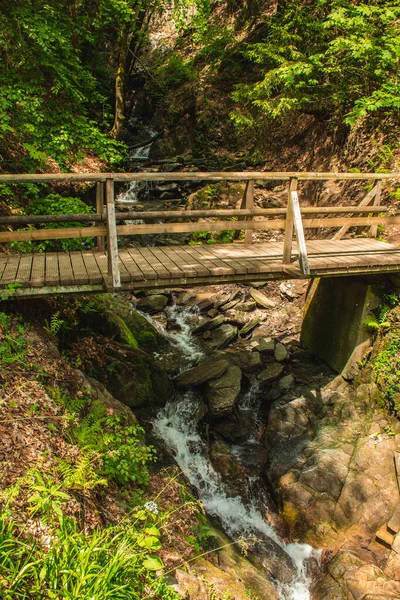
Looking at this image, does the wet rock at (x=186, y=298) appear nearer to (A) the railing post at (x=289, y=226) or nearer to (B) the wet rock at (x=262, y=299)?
(B) the wet rock at (x=262, y=299)

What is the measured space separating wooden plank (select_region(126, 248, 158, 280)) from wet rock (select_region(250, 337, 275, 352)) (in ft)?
12.2

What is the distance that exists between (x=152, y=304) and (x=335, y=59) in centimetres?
785

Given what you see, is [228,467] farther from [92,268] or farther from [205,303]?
[205,303]

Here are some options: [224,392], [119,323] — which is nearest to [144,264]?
[119,323]

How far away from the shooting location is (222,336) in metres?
9.73

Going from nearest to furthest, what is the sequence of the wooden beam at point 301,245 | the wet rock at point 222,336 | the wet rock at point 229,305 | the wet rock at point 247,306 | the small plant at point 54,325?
the small plant at point 54,325
the wooden beam at point 301,245
the wet rock at point 222,336
the wet rock at point 247,306
the wet rock at point 229,305

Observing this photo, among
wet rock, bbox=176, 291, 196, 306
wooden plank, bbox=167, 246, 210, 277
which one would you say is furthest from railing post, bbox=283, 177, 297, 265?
wet rock, bbox=176, 291, 196, 306

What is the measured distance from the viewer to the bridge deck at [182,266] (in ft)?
17.7

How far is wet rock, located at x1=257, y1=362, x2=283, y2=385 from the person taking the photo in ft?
27.8

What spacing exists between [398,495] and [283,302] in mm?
5553

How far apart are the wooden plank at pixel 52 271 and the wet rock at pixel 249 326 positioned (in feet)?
16.4

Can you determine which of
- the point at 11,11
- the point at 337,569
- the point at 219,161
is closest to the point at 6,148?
the point at 11,11

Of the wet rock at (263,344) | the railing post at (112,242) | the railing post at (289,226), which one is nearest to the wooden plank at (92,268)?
the railing post at (112,242)

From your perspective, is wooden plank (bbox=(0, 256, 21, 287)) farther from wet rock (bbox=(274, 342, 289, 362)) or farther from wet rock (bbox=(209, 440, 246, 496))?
wet rock (bbox=(274, 342, 289, 362))
